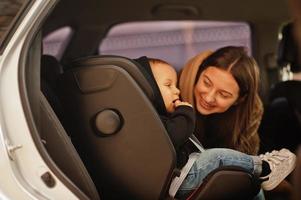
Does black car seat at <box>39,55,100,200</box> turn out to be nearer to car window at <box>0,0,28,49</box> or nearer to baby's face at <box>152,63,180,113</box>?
baby's face at <box>152,63,180,113</box>

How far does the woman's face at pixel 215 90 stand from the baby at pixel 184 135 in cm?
12

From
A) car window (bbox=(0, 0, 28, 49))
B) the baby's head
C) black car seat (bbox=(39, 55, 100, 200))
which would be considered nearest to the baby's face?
the baby's head

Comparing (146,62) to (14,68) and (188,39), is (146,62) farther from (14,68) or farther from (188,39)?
(188,39)

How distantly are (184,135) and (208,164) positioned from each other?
0.13 m

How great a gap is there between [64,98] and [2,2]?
635 millimetres

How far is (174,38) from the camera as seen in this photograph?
5.58 m

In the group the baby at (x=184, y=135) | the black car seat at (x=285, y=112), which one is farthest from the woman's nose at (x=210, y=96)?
the black car seat at (x=285, y=112)

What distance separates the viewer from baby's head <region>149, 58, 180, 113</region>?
2012mm

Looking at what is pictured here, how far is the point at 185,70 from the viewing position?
221 cm

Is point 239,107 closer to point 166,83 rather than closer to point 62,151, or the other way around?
point 166,83

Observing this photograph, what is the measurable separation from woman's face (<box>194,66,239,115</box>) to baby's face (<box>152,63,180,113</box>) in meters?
0.14

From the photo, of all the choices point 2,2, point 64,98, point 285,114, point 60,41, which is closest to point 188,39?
point 60,41

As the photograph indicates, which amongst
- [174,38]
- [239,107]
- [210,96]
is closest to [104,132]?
[210,96]

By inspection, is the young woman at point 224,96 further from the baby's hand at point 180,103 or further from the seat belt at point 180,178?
the seat belt at point 180,178
